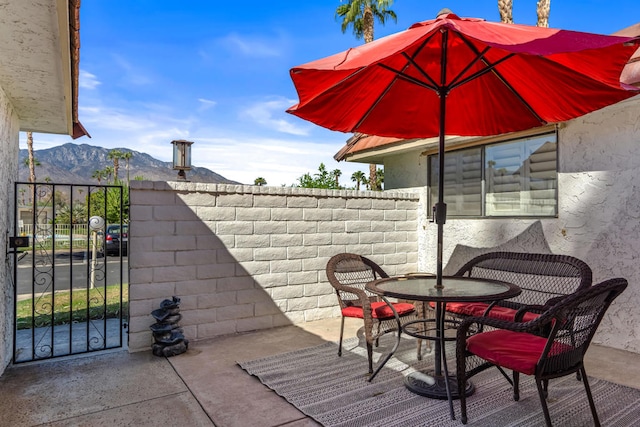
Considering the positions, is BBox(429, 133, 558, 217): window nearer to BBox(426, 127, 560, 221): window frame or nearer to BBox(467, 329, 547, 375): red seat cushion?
BBox(426, 127, 560, 221): window frame

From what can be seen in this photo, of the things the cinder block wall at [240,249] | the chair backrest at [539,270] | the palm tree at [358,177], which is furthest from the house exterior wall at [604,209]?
the palm tree at [358,177]

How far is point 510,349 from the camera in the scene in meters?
2.41

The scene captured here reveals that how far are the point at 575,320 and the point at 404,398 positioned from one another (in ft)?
4.01

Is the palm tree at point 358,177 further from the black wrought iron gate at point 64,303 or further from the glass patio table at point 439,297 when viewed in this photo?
the glass patio table at point 439,297

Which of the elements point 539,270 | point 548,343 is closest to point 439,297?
point 548,343

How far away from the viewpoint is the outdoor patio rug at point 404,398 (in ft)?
8.34

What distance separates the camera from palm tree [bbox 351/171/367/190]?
2951cm

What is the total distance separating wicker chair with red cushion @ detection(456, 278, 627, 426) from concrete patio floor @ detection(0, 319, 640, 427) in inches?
43.9

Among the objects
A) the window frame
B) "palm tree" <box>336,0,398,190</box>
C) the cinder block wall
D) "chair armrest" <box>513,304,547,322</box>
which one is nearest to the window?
the window frame

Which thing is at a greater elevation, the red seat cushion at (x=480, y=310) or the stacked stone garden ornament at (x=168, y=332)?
the red seat cushion at (x=480, y=310)

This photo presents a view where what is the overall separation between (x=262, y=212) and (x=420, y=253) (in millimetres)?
2551

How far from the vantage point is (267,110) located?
48.2 feet

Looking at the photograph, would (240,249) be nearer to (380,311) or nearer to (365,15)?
(380,311)

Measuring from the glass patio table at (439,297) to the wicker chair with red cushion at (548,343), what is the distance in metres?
0.21
